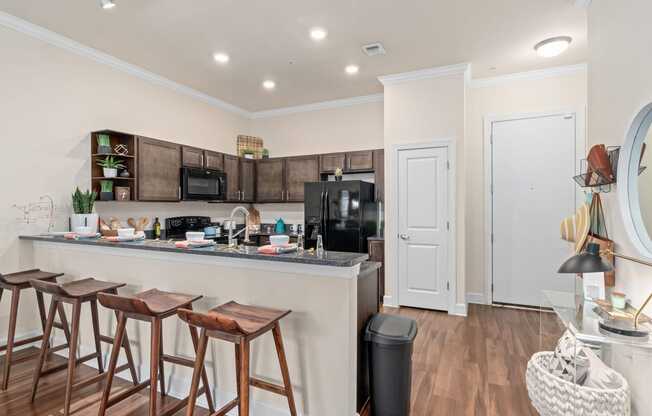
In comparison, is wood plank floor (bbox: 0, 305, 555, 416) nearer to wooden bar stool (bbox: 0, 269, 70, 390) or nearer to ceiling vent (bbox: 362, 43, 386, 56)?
wooden bar stool (bbox: 0, 269, 70, 390)

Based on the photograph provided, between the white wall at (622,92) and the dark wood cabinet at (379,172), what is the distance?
2552mm

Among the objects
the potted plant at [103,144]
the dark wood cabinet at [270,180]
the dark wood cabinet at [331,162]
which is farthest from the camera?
the dark wood cabinet at [270,180]

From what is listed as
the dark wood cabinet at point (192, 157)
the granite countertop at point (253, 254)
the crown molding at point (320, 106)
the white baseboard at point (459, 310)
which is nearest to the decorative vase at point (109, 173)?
the dark wood cabinet at point (192, 157)

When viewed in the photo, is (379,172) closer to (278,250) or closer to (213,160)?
(213,160)

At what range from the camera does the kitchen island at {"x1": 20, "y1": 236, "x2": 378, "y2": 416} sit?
1.79m

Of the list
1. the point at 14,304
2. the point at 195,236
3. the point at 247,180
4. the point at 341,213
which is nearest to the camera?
the point at 195,236

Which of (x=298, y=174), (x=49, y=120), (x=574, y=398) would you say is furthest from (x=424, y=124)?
(x=49, y=120)

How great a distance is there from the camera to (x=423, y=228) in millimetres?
4156

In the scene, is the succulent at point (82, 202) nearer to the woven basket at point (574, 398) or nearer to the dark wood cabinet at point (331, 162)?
the dark wood cabinet at point (331, 162)

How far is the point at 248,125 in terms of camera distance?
6070 millimetres

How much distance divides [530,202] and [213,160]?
4393 mm

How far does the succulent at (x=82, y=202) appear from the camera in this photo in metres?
3.33

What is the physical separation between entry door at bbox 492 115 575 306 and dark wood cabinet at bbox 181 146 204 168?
13.2 ft

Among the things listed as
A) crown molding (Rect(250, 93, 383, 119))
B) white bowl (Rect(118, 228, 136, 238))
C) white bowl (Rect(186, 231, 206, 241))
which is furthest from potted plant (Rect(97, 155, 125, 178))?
crown molding (Rect(250, 93, 383, 119))
